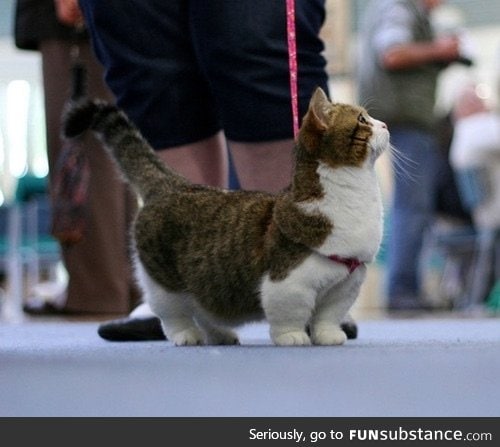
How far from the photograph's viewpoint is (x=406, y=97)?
449cm

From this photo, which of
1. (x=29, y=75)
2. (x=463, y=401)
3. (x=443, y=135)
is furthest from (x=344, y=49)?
(x=463, y=401)

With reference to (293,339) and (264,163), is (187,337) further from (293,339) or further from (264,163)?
(264,163)

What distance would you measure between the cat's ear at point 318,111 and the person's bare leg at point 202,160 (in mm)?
455

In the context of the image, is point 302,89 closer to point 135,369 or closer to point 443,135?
point 135,369

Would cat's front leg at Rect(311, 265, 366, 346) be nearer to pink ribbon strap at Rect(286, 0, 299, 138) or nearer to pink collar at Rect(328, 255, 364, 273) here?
pink collar at Rect(328, 255, 364, 273)

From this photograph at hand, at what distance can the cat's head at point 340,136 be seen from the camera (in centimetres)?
168

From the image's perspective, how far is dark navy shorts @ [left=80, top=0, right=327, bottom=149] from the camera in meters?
1.88

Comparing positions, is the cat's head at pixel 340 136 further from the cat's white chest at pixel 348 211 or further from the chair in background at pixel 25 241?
the chair in background at pixel 25 241

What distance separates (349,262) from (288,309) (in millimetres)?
121

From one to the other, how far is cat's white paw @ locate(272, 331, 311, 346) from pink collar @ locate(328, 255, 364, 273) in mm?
135

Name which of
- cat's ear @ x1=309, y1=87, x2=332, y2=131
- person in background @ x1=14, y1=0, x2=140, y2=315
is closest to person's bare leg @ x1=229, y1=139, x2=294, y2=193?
cat's ear @ x1=309, y1=87, x2=332, y2=131

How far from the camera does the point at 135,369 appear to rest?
140 centimetres
